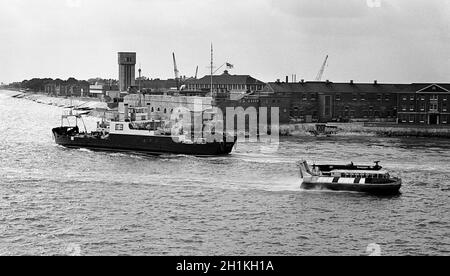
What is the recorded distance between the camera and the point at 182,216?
82.4 ft

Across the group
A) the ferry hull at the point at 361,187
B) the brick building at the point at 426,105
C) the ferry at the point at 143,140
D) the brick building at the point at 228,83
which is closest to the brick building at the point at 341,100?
the brick building at the point at 426,105

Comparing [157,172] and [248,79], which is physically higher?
[248,79]

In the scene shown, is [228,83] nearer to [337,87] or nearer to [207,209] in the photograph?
[337,87]

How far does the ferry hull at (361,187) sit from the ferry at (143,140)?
1526 centimetres

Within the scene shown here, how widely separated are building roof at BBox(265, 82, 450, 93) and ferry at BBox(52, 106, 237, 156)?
88.9 ft

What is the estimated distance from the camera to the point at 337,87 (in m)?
78.2

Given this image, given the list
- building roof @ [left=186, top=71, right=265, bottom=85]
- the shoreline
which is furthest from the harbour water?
building roof @ [left=186, top=71, right=265, bottom=85]

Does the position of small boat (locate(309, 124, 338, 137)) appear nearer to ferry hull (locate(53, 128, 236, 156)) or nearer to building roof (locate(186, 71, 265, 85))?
ferry hull (locate(53, 128, 236, 156))

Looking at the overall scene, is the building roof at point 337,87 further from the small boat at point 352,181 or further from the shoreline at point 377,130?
the small boat at point 352,181

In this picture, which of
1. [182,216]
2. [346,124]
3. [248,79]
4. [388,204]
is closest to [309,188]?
[388,204]

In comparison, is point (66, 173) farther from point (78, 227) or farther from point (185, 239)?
point (185, 239)

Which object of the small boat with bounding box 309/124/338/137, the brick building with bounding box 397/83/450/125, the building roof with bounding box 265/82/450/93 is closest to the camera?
the small boat with bounding box 309/124/338/137

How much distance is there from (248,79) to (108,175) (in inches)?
2524

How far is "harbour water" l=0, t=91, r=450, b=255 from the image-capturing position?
21016 mm
